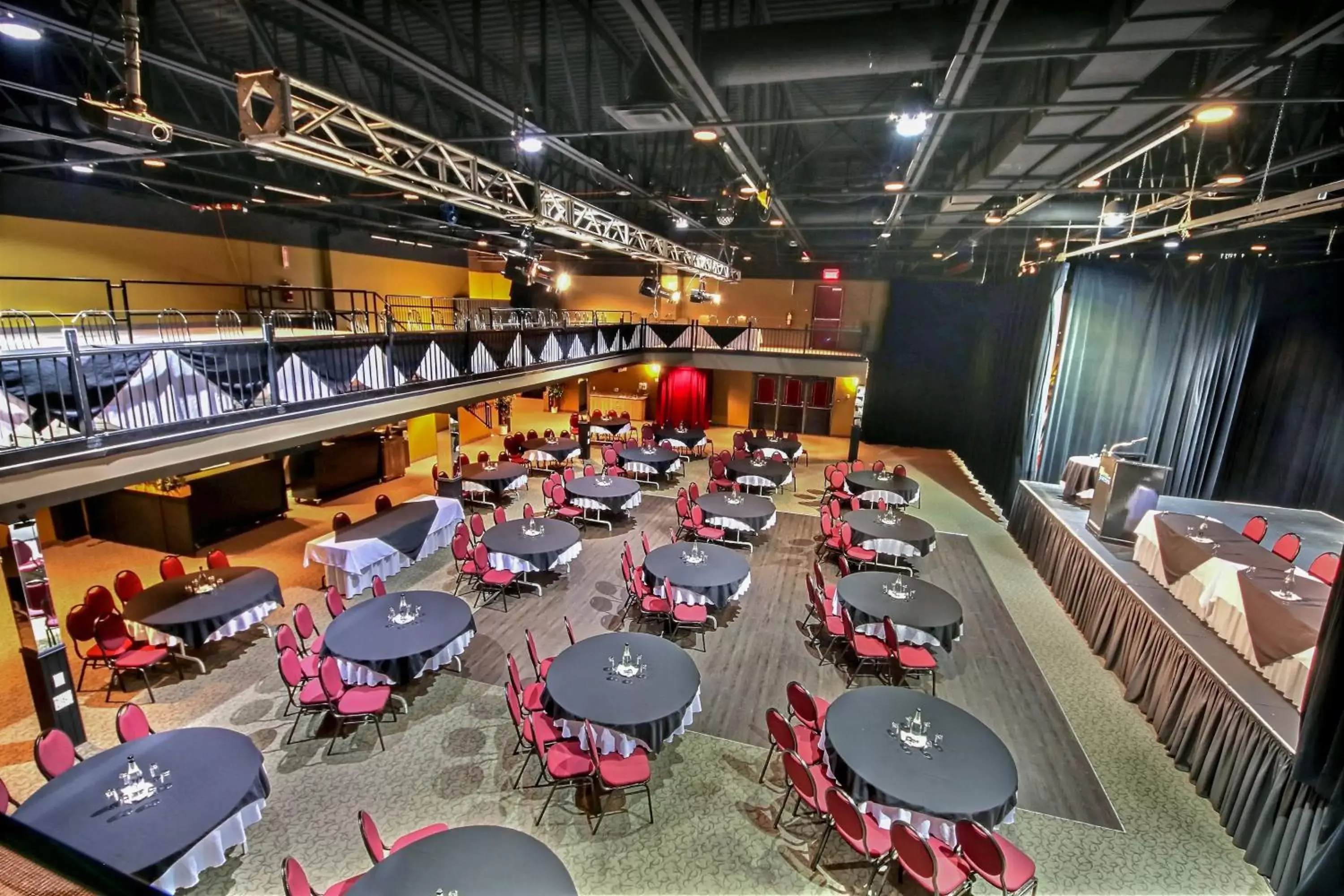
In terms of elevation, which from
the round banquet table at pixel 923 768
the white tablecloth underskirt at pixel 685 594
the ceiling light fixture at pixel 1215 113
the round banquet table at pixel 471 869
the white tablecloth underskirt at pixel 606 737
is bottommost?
the white tablecloth underskirt at pixel 606 737

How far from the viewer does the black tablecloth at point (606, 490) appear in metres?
12.5

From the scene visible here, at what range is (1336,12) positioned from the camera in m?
3.34

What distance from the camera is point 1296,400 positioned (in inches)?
462

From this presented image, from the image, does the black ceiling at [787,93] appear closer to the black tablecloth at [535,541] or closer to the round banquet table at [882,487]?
the round banquet table at [882,487]

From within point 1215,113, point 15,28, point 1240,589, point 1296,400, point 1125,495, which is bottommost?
point 1240,589

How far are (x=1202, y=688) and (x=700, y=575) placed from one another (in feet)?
19.3

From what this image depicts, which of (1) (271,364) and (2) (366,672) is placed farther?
(1) (271,364)

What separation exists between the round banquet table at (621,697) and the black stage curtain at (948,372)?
12374 millimetres

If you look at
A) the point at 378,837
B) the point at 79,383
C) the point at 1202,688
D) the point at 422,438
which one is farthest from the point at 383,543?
the point at 1202,688

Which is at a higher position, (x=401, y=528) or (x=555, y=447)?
(x=555, y=447)

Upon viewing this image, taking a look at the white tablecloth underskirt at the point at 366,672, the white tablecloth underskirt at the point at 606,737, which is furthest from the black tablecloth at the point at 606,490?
the white tablecloth underskirt at the point at 606,737

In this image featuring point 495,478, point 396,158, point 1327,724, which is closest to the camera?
point 1327,724

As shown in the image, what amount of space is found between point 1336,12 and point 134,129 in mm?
8349

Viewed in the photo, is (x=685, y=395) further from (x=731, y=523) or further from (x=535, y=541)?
(x=535, y=541)
